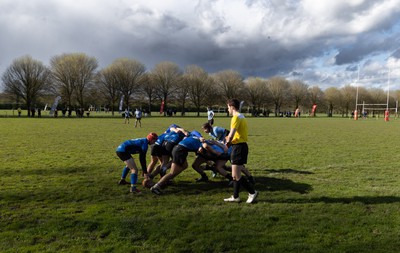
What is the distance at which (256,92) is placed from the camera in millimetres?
96562

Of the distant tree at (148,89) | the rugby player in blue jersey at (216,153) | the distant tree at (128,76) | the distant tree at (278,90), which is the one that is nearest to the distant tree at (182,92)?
the distant tree at (148,89)

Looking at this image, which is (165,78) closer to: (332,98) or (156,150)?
(332,98)

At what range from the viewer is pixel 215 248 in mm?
4445

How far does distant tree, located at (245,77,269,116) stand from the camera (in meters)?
96.5

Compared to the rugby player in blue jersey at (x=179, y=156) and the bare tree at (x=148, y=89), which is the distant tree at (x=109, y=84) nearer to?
the bare tree at (x=148, y=89)

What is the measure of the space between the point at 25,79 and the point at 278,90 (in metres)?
72.7

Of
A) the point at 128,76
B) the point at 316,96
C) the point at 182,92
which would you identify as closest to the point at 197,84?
the point at 182,92

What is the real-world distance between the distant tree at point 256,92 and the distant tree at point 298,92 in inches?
472

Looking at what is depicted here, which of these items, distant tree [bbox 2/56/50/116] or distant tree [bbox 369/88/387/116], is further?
distant tree [bbox 369/88/387/116]

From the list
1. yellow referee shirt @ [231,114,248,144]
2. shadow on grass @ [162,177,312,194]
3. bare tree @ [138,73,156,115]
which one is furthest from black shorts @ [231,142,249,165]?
bare tree @ [138,73,156,115]

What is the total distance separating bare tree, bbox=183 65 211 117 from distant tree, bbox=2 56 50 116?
3561cm

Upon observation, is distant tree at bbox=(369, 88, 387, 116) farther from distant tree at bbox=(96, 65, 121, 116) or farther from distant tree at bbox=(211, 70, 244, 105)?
distant tree at bbox=(96, 65, 121, 116)

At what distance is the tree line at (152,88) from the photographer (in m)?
63.5

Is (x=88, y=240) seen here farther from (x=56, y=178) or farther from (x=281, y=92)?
(x=281, y=92)
